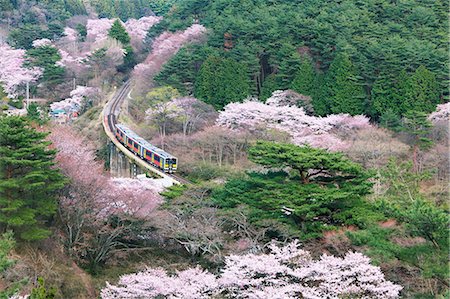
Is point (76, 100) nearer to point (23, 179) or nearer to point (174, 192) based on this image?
point (174, 192)

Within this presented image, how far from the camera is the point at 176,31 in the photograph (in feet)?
144

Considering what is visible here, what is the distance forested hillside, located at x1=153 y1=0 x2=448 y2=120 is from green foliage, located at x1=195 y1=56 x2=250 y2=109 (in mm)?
62

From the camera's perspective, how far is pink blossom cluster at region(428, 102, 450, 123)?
26305mm

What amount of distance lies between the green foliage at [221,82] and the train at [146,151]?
15.9 feet

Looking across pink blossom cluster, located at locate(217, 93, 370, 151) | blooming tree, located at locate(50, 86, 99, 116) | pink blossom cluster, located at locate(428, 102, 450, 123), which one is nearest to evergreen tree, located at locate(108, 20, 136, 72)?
blooming tree, located at locate(50, 86, 99, 116)

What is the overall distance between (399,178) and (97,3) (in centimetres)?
5658

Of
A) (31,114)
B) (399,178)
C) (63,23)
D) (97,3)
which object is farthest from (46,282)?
(97,3)

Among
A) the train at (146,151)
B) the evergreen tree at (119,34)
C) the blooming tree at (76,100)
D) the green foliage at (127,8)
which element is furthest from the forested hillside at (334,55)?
the green foliage at (127,8)

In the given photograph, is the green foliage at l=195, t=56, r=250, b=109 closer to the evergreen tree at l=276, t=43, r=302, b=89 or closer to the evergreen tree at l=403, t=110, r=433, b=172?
the evergreen tree at l=276, t=43, r=302, b=89

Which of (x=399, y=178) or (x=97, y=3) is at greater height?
(x=399, y=178)

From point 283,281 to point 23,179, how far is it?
7.06 meters

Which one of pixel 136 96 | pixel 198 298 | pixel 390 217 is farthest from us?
pixel 136 96

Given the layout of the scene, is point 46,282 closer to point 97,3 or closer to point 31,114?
point 31,114

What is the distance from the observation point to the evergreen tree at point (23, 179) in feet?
51.4
